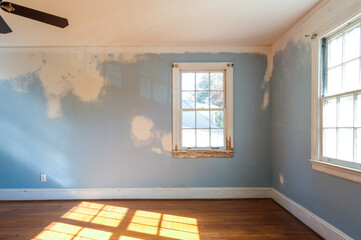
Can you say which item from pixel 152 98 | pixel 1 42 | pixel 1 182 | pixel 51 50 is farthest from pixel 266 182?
pixel 1 42

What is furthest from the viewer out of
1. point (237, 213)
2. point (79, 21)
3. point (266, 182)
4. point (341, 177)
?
point (266, 182)

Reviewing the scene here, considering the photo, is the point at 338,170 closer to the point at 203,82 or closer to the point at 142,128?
the point at 203,82

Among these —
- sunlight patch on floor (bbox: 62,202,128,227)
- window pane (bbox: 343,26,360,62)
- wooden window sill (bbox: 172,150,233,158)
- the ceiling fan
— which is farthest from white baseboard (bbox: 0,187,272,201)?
the ceiling fan

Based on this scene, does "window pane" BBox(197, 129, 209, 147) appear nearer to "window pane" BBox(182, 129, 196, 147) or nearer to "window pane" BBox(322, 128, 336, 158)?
"window pane" BBox(182, 129, 196, 147)

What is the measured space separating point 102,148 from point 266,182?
283 cm

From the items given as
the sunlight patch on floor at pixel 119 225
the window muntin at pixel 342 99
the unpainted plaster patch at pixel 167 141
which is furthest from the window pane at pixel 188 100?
the window muntin at pixel 342 99

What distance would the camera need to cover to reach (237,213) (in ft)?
9.45

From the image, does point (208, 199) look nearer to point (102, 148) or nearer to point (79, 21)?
point (102, 148)

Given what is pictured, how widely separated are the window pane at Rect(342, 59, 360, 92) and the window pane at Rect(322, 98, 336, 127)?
20 cm

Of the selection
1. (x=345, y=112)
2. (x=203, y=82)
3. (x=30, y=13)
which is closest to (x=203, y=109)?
(x=203, y=82)

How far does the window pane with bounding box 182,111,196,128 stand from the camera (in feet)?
11.5

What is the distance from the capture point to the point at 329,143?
88.6 inches

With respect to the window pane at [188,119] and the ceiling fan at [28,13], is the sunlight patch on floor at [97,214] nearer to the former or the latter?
the window pane at [188,119]

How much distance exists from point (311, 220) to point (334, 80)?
5.40 feet
